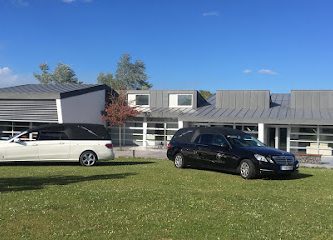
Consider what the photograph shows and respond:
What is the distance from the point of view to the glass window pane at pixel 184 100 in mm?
39688

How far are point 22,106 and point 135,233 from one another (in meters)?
30.7

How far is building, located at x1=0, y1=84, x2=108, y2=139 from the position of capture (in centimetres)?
3391

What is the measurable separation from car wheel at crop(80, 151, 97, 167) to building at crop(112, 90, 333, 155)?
18154 millimetres

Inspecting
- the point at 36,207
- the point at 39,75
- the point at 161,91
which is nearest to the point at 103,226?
the point at 36,207

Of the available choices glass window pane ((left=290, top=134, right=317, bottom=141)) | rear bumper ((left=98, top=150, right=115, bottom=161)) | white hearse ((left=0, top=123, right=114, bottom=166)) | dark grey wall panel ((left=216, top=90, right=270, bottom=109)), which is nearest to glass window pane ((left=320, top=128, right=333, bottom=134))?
glass window pane ((left=290, top=134, right=317, bottom=141))

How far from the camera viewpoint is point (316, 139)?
→ 34031mm

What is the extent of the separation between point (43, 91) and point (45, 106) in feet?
5.54

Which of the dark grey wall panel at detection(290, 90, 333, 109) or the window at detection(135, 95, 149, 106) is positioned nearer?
the dark grey wall panel at detection(290, 90, 333, 109)

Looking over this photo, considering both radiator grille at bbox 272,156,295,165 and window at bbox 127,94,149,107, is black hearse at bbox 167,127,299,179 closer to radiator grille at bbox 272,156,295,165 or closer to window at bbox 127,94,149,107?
radiator grille at bbox 272,156,295,165

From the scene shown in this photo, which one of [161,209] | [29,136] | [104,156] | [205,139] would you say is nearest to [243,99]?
[104,156]

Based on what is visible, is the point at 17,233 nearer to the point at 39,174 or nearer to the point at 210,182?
the point at 210,182

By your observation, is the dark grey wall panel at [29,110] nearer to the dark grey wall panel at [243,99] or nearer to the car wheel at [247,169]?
the dark grey wall panel at [243,99]

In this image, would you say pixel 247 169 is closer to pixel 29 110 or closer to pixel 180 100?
pixel 29 110

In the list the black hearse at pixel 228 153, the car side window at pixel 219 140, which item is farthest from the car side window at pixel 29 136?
the car side window at pixel 219 140
